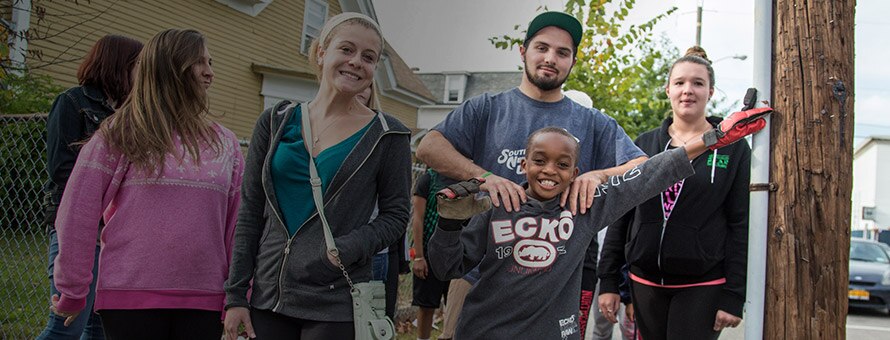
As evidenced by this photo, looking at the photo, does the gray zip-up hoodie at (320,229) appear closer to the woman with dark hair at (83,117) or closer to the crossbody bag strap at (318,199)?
the crossbody bag strap at (318,199)

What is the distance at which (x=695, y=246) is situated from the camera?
3.52 m

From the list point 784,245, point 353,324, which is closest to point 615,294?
point 784,245

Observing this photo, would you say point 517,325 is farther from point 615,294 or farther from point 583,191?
point 615,294

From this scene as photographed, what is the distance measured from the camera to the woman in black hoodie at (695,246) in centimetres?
350

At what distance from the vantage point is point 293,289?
98.4 inches

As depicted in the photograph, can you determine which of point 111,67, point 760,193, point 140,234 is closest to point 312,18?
point 111,67

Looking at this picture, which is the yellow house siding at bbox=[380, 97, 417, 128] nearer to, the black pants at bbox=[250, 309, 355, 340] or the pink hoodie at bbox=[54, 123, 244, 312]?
the pink hoodie at bbox=[54, 123, 244, 312]

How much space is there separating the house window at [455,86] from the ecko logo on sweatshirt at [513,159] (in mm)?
34418

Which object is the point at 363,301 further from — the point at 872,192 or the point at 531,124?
the point at 872,192

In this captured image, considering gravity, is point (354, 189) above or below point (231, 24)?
below

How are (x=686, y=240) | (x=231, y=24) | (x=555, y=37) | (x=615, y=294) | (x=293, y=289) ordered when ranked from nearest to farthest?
(x=293, y=289) → (x=555, y=37) → (x=686, y=240) → (x=615, y=294) → (x=231, y=24)

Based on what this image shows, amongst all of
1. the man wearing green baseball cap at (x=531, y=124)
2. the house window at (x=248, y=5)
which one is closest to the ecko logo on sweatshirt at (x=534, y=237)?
the man wearing green baseball cap at (x=531, y=124)

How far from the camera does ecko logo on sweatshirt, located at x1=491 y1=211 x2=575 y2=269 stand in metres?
2.82

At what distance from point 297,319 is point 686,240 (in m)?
2.04
